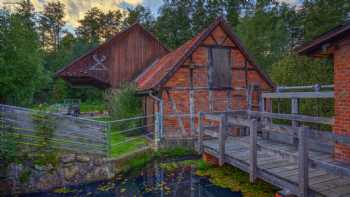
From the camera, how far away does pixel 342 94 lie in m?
4.72

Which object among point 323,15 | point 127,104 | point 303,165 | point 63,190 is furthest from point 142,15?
point 303,165

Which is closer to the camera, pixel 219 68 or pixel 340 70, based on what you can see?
pixel 340 70

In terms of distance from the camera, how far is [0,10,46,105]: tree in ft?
37.2

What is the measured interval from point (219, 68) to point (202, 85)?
3.88 feet

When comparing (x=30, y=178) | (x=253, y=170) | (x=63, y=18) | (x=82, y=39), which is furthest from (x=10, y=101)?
(x=63, y=18)

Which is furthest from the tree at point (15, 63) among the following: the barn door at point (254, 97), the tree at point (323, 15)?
the tree at point (323, 15)

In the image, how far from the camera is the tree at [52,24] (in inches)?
1401

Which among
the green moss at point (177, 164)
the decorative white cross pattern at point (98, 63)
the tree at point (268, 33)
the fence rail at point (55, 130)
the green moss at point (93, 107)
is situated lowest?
the green moss at point (177, 164)

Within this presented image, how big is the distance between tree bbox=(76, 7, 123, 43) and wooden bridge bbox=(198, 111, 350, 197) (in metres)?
33.8

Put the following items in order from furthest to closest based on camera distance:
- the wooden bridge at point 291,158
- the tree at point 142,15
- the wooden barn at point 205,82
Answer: the tree at point 142,15, the wooden barn at point 205,82, the wooden bridge at point 291,158

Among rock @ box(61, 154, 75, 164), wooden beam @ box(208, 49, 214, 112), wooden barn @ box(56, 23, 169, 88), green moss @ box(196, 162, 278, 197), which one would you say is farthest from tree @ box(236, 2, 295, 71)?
rock @ box(61, 154, 75, 164)

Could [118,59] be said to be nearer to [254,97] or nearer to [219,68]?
[219,68]

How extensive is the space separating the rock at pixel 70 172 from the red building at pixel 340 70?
6.52 metres

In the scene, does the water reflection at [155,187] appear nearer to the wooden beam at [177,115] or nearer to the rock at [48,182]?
the rock at [48,182]
